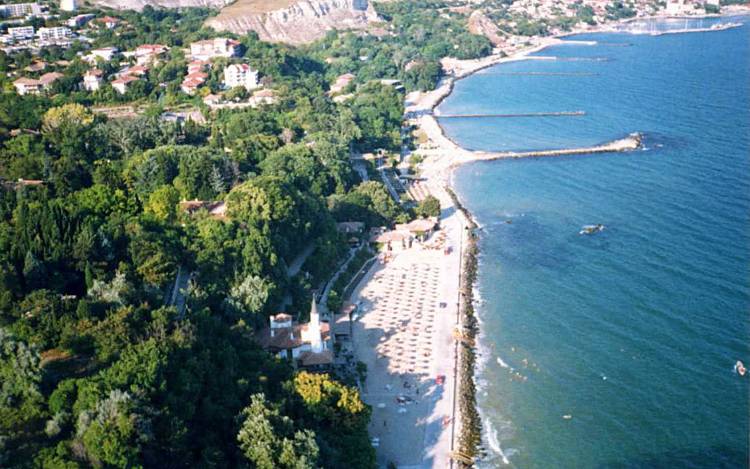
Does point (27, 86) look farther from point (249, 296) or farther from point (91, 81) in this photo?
point (249, 296)

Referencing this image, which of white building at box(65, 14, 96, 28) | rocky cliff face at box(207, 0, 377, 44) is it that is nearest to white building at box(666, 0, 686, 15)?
rocky cliff face at box(207, 0, 377, 44)

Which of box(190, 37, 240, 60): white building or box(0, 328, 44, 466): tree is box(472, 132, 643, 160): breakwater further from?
box(0, 328, 44, 466): tree

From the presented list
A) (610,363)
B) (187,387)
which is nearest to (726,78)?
(610,363)

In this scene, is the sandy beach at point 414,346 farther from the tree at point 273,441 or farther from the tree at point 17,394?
the tree at point 17,394

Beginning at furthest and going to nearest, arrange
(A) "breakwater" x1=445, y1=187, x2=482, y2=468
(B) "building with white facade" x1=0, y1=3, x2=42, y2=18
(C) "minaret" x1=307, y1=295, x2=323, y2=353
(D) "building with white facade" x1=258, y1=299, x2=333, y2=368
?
(B) "building with white facade" x1=0, y1=3, x2=42, y2=18
(C) "minaret" x1=307, y1=295, x2=323, y2=353
(D) "building with white facade" x1=258, y1=299, x2=333, y2=368
(A) "breakwater" x1=445, y1=187, x2=482, y2=468

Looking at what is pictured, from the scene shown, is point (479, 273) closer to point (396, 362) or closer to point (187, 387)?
point (396, 362)

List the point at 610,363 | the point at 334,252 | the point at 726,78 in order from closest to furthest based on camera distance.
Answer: the point at 610,363
the point at 334,252
the point at 726,78

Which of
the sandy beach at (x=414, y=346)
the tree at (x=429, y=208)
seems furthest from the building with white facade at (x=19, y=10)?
the tree at (x=429, y=208)
